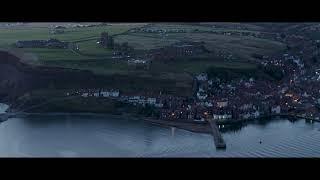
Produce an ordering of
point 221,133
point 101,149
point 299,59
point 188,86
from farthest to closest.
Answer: point 299,59 < point 188,86 < point 221,133 < point 101,149

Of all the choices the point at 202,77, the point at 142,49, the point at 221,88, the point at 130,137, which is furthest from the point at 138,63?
the point at 221,88

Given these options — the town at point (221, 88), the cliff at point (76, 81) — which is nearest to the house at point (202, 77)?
the town at point (221, 88)

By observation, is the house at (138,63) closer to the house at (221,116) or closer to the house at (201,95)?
the house at (201,95)

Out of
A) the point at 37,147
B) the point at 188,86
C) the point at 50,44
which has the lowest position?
the point at 37,147

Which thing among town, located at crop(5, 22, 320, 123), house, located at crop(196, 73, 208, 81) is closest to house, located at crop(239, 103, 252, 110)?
town, located at crop(5, 22, 320, 123)
